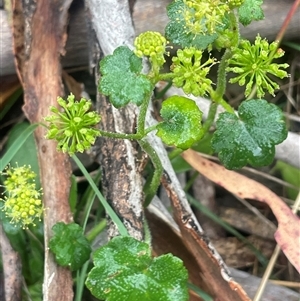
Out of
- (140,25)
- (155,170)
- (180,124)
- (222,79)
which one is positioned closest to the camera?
(180,124)

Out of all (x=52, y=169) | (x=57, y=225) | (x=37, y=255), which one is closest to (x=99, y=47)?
A: (x=52, y=169)

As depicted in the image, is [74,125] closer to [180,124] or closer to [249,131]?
[180,124]

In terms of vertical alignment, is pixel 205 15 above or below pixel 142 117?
above

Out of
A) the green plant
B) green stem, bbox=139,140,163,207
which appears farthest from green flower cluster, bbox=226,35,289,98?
green stem, bbox=139,140,163,207

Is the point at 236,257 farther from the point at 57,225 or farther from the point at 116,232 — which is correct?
the point at 57,225

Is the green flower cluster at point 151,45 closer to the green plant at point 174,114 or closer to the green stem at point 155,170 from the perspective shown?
the green plant at point 174,114

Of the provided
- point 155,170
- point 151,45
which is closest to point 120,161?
point 155,170

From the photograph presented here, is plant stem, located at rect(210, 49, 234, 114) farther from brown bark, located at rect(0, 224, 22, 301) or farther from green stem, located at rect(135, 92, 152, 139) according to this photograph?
brown bark, located at rect(0, 224, 22, 301)

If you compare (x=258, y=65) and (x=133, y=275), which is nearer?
(x=258, y=65)

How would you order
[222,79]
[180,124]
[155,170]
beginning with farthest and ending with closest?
[155,170] → [222,79] → [180,124]
